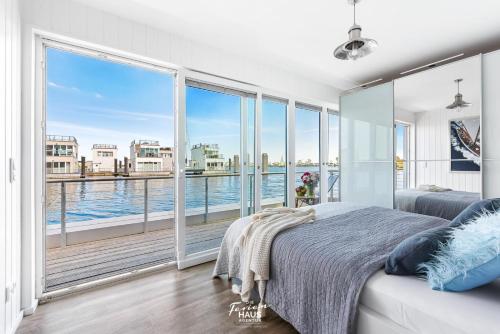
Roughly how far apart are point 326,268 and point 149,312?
155 centimetres

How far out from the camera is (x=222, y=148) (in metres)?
3.49

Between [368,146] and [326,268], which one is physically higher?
[368,146]

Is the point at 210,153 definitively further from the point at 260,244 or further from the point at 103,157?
the point at 103,157

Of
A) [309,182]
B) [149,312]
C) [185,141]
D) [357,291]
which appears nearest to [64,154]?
[185,141]

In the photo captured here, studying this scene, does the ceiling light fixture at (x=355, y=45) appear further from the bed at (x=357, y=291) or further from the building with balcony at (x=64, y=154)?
the building with balcony at (x=64, y=154)

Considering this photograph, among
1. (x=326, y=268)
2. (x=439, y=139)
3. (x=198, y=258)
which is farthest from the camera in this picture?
(x=439, y=139)

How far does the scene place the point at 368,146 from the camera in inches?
156

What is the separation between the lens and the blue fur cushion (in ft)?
3.33

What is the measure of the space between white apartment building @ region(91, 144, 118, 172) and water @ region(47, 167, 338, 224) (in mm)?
359

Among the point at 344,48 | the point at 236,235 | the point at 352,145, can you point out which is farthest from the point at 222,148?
the point at 352,145

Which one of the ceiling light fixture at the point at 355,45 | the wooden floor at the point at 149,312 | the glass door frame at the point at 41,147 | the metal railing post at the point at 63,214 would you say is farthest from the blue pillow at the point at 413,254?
the metal railing post at the point at 63,214

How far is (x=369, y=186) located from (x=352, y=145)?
2.51 feet

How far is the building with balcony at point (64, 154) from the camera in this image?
386 cm

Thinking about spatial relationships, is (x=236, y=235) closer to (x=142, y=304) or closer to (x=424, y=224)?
(x=142, y=304)
